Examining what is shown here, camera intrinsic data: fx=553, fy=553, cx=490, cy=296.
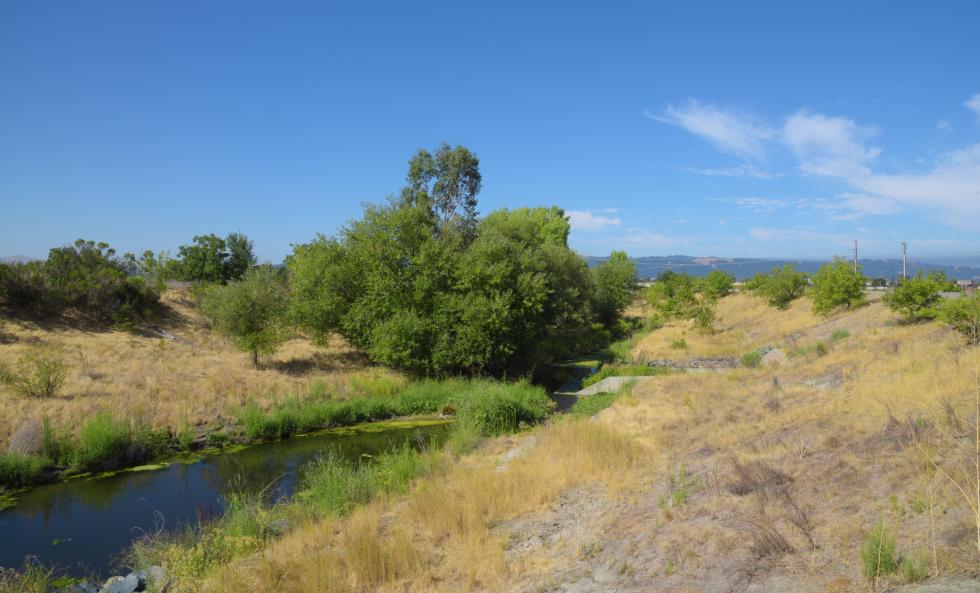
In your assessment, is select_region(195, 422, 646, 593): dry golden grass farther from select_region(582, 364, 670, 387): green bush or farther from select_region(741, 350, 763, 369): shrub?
select_region(741, 350, 763, 369): shrub

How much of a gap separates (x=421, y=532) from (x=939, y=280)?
Result: 91.2 ft

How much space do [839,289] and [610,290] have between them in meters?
23.8

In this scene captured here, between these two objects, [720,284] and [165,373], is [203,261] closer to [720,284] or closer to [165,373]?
[165,373]

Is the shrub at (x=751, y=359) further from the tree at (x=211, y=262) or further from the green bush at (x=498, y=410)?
the tree at (x=211, y=262)

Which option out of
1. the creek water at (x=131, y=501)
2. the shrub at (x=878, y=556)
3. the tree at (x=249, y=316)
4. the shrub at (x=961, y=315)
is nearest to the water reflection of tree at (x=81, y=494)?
the creek water at (x=131, y=501)

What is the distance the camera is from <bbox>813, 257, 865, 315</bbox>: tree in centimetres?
3591

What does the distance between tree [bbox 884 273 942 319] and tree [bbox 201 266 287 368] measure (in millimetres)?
29700

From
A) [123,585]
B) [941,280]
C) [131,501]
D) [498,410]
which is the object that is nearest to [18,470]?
[131,501]

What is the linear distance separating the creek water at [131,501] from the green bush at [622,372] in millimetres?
12966

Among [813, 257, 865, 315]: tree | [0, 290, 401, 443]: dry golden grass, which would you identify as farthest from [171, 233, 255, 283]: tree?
[813, 257, 865, 315]: tree

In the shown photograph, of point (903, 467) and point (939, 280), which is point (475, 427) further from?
point (939, 280)

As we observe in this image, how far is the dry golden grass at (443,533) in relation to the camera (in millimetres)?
8016

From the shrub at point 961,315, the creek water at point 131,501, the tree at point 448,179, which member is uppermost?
the tree at point 448,179

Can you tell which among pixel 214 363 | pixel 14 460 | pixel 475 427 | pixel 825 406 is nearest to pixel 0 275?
pixel 214 363
